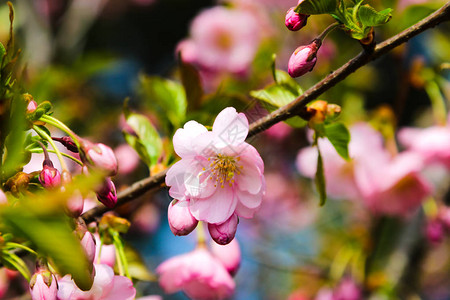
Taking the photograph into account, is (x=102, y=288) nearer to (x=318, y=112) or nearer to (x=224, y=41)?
(x=318, y=112)

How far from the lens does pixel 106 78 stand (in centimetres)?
320

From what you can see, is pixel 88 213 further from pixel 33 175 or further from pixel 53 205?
pixel 53 205

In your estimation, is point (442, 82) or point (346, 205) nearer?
point (442, 82)

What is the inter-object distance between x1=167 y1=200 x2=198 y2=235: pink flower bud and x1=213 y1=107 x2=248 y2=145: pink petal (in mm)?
120

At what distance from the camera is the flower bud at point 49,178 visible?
→ 629 millimetres

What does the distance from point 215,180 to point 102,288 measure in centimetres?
23

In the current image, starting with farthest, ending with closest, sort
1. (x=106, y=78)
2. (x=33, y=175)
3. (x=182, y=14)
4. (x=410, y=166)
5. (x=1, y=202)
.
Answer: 1. (x=182, y=14)
2. (x=106, y=78)
3. (x=410, y=166)
4. (x=33, y=175)
5. (x=1, y=202)

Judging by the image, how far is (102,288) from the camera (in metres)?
0.71

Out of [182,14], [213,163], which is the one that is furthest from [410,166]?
[182,14]

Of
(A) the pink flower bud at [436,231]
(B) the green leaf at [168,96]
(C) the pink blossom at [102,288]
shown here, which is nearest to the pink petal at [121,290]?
(C) the pink blossom at [102,288]

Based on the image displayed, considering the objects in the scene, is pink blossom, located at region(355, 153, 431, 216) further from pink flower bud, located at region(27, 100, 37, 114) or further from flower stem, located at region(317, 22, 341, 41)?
pink flower bud, located at region(27, 100, 37, 114)

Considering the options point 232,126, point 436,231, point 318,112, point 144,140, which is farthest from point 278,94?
point 436,231

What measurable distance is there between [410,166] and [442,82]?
0.98ft

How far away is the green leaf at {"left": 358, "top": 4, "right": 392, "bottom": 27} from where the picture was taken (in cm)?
66
